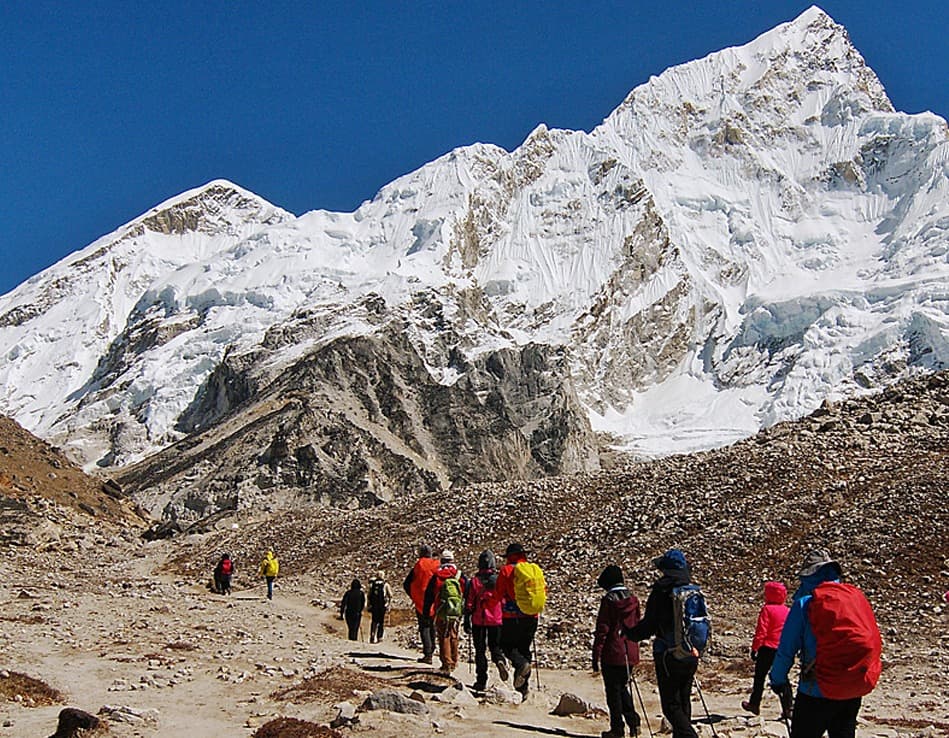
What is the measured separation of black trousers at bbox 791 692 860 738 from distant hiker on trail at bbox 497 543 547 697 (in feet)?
20.1

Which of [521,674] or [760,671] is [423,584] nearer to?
[521,674]

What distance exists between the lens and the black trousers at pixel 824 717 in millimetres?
8258

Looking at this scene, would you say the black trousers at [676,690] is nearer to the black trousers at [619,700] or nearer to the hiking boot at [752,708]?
the black trousers at [619,700]

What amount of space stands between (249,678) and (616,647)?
708 cm

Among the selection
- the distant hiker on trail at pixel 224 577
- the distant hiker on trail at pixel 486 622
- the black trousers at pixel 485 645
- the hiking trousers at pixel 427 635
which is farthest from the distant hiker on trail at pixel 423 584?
the distant hiker on trail at pixel 224 577

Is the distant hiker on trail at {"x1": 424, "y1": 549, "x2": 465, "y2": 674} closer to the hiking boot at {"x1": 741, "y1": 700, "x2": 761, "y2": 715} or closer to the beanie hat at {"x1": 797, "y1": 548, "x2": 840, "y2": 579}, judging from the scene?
the hiking boot at {"x1": 741, "y1": 700, "x2": 761, "y2": 715}

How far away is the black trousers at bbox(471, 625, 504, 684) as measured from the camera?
15289 millimetres

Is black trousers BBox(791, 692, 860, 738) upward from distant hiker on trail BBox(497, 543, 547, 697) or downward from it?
downward

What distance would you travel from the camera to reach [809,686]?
8352 millimetres

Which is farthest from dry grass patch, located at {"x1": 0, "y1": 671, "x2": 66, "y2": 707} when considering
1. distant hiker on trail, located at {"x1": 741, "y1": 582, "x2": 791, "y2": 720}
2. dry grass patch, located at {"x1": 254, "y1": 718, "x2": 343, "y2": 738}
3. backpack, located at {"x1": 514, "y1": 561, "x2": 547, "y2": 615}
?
distant hiker on trail, located at {"x1": 741, "y1": 582, "x2": 791, "y2": 720}

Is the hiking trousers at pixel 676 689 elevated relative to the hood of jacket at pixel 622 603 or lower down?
lower down

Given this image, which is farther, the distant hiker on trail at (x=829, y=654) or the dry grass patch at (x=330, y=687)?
the dry grass patch at (x=330, y=687)

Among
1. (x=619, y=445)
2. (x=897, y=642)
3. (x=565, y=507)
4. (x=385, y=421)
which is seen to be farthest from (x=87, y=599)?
(x=619, y=445)

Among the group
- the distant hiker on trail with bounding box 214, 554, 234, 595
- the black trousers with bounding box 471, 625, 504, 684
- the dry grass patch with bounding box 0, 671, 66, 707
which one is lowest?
the dry grass patch with bounding box 0, 671, 66, 707
